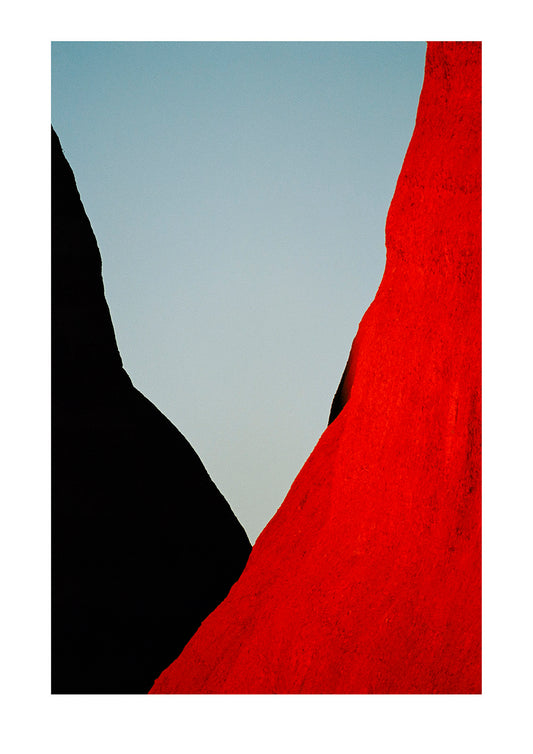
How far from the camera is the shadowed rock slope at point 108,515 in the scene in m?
3.27

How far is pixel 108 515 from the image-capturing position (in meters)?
3.36

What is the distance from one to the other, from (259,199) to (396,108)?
2.34ft

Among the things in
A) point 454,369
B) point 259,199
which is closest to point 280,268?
point 259,199

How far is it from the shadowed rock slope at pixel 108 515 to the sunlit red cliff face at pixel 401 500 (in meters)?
0.18

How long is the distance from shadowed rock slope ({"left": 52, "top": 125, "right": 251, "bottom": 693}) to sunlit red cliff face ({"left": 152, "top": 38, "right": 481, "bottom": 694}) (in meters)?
0.18

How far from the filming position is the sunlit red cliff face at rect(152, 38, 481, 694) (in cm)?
316

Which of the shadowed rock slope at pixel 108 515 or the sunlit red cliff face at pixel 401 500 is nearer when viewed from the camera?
the sunlit red cliff face at pixel 401 500

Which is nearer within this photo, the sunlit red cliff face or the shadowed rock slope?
the sunlit red cliff face

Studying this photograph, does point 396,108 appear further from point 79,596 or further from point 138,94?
point 79,596

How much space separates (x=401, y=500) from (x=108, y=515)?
48.9 inches

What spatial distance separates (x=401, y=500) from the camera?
3.32 metres
